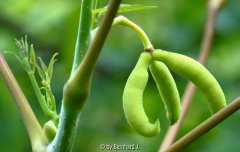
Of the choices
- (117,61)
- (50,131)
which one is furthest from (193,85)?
(117,61)

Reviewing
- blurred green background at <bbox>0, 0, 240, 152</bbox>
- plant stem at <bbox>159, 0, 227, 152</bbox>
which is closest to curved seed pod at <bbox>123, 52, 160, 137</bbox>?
plant stem at <bbox>159, 0, 227, 152</bbox>

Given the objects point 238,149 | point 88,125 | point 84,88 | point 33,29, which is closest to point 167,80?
point 84,88

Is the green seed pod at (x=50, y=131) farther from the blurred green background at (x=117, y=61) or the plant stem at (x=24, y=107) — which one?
the blurred green background at (x=117, y=61)

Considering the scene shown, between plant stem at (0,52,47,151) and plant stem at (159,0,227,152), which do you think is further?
plant stem at (159,0,227,152)

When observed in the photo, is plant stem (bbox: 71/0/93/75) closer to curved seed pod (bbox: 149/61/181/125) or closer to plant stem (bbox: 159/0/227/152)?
curved seed pod (bbox: 149/61/181/125)

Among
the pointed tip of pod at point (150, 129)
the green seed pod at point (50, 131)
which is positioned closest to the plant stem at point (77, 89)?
the green seed pod at point (50, 131)

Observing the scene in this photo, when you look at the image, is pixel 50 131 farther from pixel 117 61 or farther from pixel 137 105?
pixel 117 61

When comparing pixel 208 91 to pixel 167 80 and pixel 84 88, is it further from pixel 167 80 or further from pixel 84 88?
pixel 84 88
